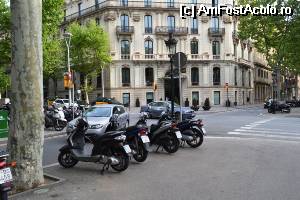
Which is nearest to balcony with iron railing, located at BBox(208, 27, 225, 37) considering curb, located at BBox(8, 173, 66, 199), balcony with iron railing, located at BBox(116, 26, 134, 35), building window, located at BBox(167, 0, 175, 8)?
building window, located at BBox(167, 0, 175, 8)

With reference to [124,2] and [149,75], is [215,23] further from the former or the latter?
[124,2]

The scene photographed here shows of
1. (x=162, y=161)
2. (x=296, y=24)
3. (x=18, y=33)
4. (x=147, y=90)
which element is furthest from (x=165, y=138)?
(x=147, y=90)

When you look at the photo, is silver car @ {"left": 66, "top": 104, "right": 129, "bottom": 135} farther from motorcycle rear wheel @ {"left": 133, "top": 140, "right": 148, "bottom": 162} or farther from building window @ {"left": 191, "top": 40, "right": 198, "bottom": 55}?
building window @ {"left": 191, "top": 40, "right": 198, "bottom": 55}

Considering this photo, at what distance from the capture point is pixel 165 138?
481 inches

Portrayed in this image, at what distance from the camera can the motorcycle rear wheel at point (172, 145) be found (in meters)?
12.2

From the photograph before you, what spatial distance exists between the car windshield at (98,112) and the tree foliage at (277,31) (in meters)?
29.6

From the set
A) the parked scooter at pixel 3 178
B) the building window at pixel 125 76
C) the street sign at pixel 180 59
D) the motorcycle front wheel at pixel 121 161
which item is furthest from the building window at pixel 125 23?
the parked scooter at pixel 3 178

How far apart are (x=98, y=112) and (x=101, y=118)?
846 mm

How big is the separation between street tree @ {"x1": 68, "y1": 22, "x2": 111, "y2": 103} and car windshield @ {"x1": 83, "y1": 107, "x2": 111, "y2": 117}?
35833 mm

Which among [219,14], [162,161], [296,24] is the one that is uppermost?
[219,14]

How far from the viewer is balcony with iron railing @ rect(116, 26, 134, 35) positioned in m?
56.4

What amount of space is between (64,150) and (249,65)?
62145 mm

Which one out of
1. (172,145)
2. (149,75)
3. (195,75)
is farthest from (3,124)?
(195,75)

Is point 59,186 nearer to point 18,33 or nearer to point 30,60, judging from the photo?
point 30,60
